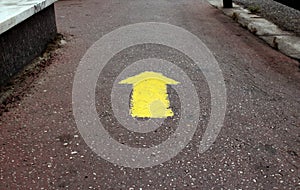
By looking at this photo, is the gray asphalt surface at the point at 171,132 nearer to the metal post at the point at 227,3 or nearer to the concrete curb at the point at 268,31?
the concrete curb at the point at 268,31

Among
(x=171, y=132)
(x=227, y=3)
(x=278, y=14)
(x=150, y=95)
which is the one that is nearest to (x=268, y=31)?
(x=278, y=14)

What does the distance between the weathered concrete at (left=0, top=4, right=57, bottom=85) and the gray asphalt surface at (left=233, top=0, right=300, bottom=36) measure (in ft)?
11.6

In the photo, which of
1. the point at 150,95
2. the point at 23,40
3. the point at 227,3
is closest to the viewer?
the point at 150,95

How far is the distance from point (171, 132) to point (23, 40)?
2.04 metres

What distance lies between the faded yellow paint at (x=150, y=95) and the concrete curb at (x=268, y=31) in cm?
181

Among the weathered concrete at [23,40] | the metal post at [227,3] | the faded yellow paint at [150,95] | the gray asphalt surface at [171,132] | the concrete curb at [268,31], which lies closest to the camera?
the gray asphalt surface at [171,132]

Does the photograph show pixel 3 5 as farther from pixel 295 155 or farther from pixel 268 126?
pixel 295 155

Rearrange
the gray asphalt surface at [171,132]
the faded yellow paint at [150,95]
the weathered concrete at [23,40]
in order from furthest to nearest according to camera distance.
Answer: the weathered concrete at [23,40]
the faded yellow paint at [150,95]
the gray asphalt surface at [171,132]

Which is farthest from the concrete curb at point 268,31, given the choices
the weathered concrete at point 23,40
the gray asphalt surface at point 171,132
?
the weathered concrete at point 23,40

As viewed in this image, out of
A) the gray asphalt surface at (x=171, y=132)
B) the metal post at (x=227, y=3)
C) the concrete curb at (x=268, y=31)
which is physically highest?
the metal post at (x=227, y=3)

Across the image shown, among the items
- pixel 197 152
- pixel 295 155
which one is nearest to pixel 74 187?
pixel 197 152

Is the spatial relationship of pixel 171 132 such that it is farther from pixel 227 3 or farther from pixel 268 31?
pixel 227 3

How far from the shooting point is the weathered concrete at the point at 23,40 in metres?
3.45

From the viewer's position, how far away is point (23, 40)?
154 inches
